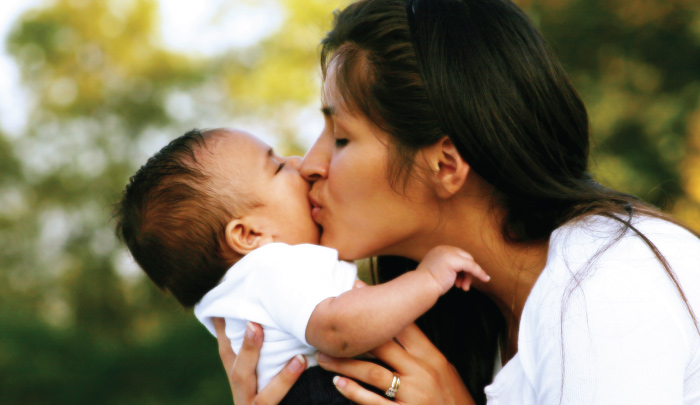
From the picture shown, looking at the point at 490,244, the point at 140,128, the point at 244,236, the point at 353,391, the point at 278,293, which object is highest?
the point at 140,128

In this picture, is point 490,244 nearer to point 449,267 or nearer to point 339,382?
point 449,267

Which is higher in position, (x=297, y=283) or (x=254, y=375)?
(x=297, y=283)

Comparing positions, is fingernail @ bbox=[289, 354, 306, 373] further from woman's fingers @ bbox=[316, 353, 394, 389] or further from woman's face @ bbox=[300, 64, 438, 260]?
woman's face @ bbox=[300, 64, 438, 260]

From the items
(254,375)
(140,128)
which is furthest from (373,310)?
(140,128)

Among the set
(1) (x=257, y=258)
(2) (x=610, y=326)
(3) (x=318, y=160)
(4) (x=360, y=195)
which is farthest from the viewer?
(3) (x=318, y=160)

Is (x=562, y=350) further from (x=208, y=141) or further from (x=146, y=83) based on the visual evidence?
(x=146, y=83)

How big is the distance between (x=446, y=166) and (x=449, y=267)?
33 centimetres

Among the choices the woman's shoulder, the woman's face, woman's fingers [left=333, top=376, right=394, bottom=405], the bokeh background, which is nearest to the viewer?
the woman's shoulder

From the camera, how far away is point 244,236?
7.62 ft

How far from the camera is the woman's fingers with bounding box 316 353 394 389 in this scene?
6.84ft

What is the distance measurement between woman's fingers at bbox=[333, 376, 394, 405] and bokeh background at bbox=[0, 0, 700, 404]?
16.7 feet

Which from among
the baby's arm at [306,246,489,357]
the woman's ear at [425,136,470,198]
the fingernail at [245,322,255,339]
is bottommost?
the baby's arm at [306,246,489,357]

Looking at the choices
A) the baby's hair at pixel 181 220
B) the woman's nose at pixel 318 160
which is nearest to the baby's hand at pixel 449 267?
the woman's nose at pixel 318 160

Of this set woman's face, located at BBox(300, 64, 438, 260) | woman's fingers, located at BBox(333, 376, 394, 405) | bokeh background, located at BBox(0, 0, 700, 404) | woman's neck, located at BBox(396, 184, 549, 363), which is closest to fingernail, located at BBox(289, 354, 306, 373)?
woman's fingers, located at BBox(333, 376, 394, 405)
